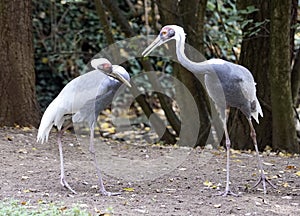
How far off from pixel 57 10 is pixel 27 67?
5.44m

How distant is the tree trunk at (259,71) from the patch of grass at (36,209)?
5085mm

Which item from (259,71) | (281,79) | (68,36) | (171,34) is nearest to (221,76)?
(171,34)

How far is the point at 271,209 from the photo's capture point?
5.50m

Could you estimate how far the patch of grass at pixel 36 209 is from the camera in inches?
184

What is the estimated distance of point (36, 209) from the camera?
197 inches

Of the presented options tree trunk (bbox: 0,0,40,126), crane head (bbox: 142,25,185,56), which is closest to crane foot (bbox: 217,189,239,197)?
crane head (bbox: 142,25,185,56)

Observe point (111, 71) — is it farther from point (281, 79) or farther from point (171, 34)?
point (281, 79)

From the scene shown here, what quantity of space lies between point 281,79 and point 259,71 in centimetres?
101

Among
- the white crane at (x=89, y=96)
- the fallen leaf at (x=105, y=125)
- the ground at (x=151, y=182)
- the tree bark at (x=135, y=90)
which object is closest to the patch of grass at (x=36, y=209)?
the ground at (x=151, y=182)

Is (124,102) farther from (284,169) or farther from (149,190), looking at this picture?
(149,190)

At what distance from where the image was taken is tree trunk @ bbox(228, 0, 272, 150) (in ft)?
31.3

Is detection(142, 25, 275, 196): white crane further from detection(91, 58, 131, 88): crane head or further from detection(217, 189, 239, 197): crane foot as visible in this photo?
detection(91, 58, 131, 88): crane head

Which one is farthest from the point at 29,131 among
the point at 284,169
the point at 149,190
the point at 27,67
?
the point at 284,169

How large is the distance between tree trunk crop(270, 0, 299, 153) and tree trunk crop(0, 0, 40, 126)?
11.2ft
